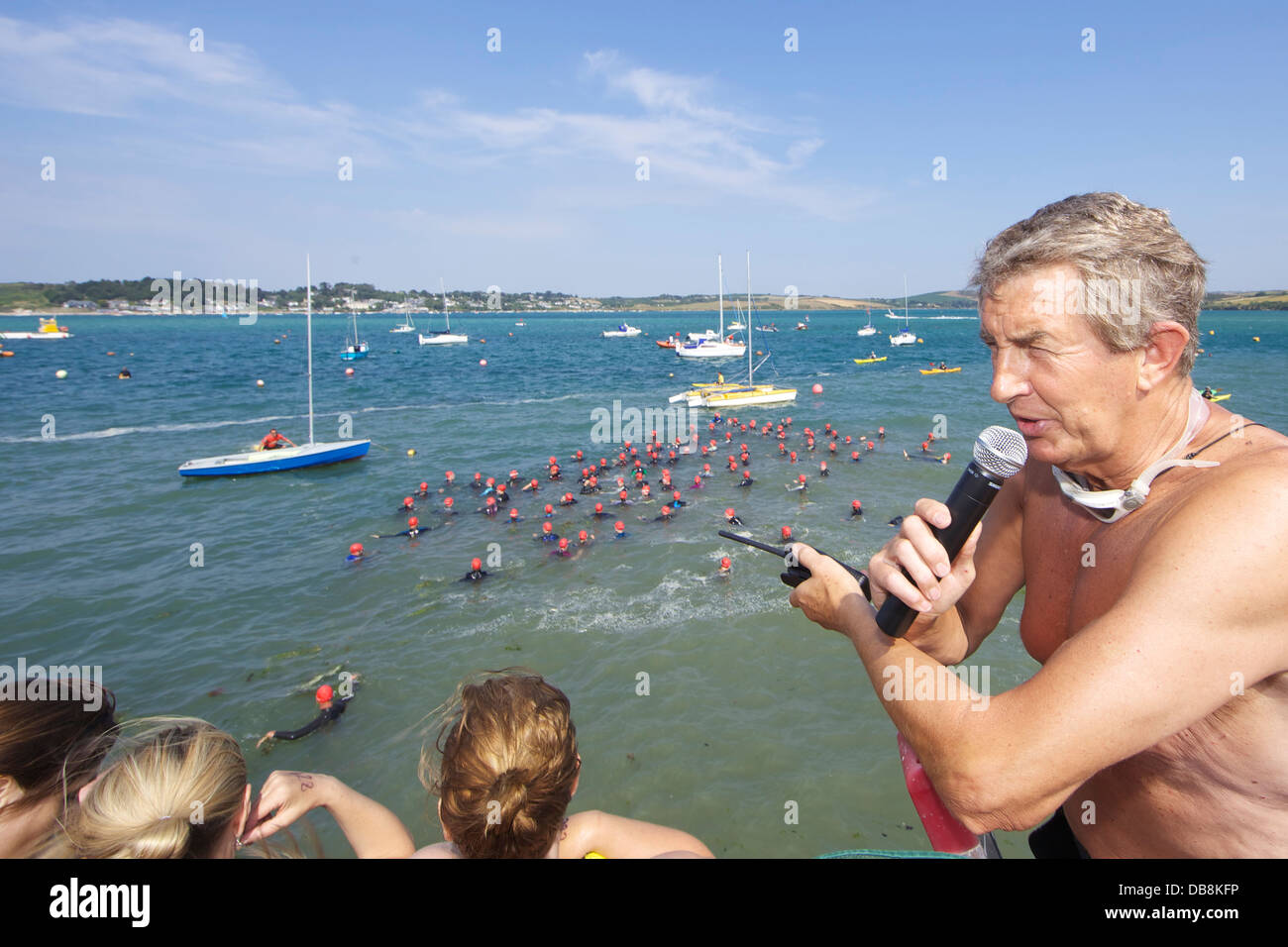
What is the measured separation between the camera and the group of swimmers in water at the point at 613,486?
50.5ft

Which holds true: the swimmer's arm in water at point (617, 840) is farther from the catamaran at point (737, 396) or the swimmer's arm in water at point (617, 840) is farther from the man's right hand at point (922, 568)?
the catamaran at point (737, 396)

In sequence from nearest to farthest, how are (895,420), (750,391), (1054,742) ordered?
1. (1054,742)
2. (895,420)
3. (750,391)

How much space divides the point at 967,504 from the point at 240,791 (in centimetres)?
272

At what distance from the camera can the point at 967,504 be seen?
184cm

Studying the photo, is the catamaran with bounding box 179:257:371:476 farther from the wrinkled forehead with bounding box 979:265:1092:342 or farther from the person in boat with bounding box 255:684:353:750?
the wrinkled forehead with bounding box 979:265:1092:342

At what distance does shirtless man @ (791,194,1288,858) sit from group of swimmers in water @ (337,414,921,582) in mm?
11028

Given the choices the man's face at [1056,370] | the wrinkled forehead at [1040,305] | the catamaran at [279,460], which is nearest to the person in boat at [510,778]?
the man's face at [1056,370]

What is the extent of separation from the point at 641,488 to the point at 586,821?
16677mm

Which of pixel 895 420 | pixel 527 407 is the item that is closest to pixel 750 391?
pixel 895 420

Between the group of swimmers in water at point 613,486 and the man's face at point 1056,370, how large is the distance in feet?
36.9

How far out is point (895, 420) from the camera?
30.9 metres

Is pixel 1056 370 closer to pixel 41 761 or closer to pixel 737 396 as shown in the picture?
pixel 41 761

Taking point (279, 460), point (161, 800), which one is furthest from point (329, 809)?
point (279, 460)
